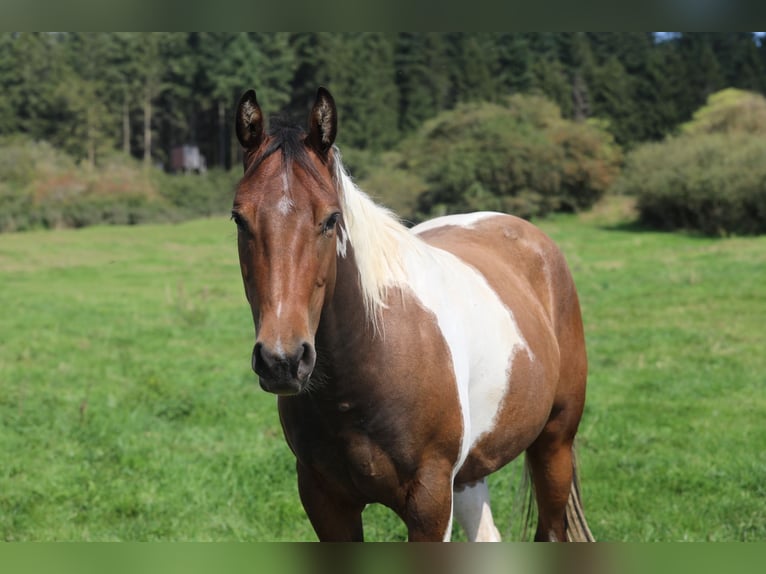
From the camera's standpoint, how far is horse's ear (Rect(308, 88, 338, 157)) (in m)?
1.76

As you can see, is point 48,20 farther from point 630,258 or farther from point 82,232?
point 82,232

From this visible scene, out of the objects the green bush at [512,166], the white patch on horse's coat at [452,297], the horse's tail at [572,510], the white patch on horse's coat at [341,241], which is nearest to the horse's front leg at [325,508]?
the white patch on horse's coat at [452,297]

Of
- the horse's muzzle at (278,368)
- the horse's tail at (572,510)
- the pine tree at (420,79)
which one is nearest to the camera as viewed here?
the horse's muzzle at (278,368)

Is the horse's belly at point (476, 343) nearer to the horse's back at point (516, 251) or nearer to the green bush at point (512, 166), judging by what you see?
the horse's back at point (516, 251)

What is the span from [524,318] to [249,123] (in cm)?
146

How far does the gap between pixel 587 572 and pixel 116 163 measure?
24722 millimetres

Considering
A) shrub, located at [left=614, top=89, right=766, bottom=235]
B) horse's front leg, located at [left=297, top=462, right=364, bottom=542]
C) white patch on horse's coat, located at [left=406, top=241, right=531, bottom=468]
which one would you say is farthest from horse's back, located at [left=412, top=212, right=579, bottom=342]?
shrub, located at [left=614, top=89, right=766, bottom=235]

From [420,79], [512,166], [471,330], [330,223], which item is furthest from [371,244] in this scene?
[420,79]

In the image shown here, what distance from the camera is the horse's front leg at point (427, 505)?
7.11 feet

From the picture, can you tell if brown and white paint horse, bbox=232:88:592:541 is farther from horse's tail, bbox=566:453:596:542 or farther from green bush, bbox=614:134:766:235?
green bush, bbox=614:134:766:235

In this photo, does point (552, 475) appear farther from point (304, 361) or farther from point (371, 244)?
point (304, 361)

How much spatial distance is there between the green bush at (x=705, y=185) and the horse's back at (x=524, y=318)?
13.6 meters

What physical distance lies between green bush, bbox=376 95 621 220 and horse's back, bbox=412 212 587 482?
53.3 feet

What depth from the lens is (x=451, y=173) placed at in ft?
66.4
